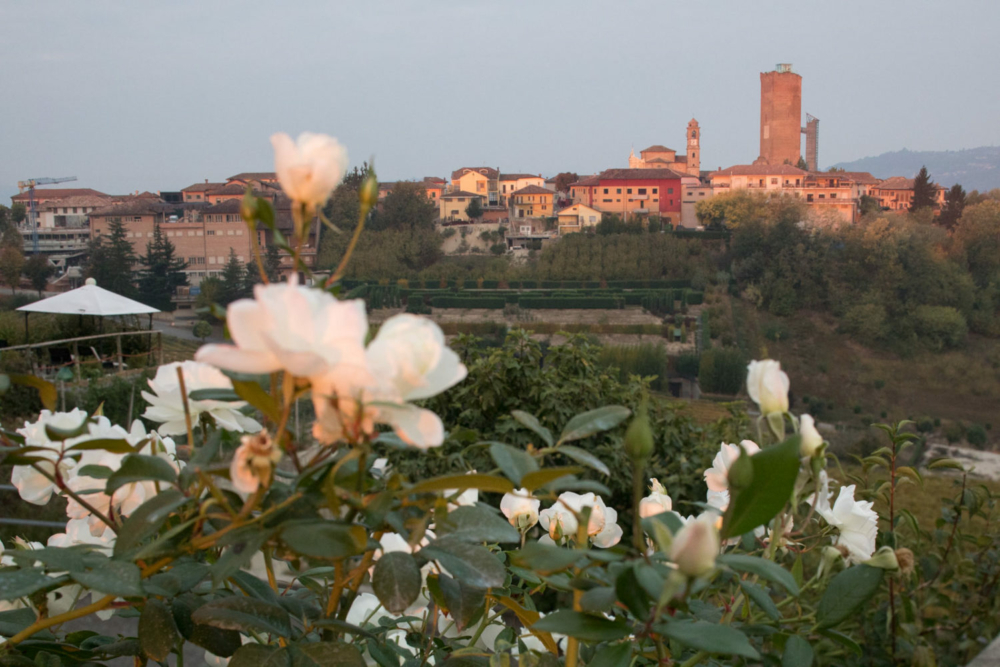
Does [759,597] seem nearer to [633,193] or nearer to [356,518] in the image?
[356,518]

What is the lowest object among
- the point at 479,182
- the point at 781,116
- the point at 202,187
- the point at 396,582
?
the point at 396,582

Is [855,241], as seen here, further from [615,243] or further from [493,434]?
[493,434]

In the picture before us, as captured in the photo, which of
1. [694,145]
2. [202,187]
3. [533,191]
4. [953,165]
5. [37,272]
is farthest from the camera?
[953,165]

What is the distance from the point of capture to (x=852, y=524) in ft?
1.25

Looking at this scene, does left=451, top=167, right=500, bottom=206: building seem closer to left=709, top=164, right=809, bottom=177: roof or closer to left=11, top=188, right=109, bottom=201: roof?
left=709, top=164, right=809, bottom=177: roof

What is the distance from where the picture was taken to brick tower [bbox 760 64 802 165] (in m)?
31.9

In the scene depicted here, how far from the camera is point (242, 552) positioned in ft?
0.71

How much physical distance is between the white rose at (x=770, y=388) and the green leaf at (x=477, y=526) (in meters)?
0.10

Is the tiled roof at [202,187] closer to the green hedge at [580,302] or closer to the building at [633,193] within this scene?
the green hedge at [580,302]

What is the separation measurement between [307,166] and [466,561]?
0.48 ft

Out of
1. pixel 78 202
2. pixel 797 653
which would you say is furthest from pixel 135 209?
pixel 797 653

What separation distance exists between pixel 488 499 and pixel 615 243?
60.0ft

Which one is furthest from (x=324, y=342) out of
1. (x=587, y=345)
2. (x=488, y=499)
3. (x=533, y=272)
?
(x=533, y=272)

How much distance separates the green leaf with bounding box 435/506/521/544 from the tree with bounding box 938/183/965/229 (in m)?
22.7
